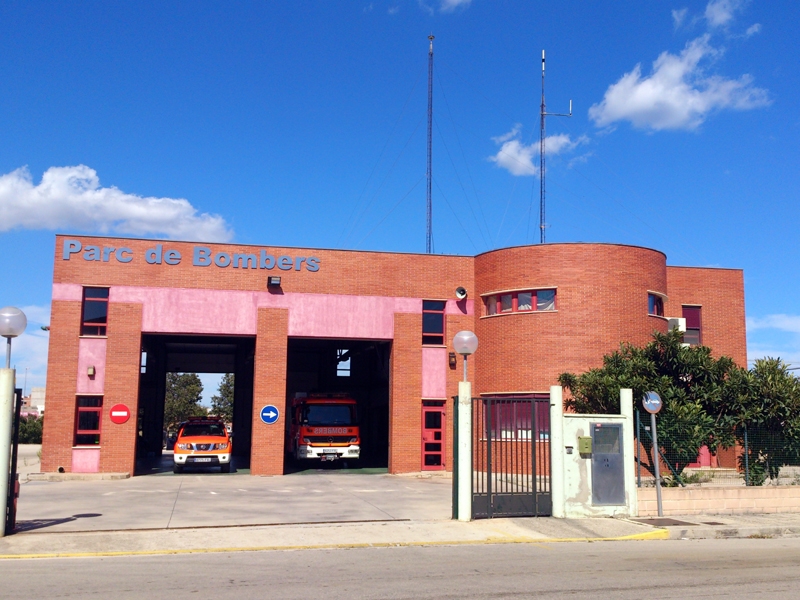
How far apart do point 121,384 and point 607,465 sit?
53.2 ft

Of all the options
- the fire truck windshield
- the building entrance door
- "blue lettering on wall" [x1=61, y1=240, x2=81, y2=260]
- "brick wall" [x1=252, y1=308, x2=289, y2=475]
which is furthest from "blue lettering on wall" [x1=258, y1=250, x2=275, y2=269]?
the building entrance door

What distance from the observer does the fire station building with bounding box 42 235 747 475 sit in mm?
25156

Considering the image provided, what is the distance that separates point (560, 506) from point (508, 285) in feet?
39.6

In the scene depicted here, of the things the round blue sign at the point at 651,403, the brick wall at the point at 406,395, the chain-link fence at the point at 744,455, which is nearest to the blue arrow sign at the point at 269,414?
the brick wall at the point at 406,395

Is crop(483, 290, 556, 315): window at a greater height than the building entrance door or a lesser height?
greater

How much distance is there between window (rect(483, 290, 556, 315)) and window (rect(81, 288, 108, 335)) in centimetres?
1309

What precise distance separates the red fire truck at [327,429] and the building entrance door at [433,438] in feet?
8.62

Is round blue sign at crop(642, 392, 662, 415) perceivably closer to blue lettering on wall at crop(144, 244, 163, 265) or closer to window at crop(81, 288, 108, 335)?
blue lettering on wall at crop(144, 244, 163, 265)

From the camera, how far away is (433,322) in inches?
1107

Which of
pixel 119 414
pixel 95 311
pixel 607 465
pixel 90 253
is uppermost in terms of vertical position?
pixel 90 253

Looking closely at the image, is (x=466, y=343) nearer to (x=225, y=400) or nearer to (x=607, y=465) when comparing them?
(x=607, y=465)

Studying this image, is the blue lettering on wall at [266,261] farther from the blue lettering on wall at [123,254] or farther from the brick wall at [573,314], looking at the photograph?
the brick wall at [573,314]

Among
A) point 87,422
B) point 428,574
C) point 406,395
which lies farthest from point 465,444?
point 87,422

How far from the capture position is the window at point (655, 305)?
87.1 feet
